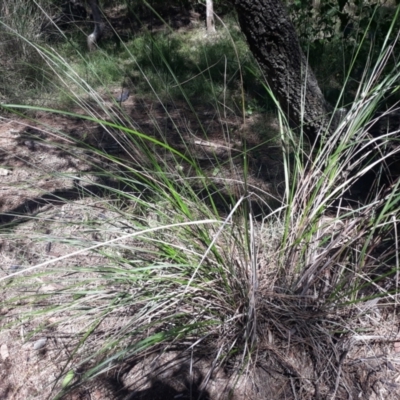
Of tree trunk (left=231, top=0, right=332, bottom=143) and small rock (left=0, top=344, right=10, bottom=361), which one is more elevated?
tree trunk (left=231, top=0, right=332, bottom=143)

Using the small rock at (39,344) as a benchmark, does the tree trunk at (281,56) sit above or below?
above

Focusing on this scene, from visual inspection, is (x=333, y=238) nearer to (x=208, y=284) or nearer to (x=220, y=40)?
(x=208, y=284)

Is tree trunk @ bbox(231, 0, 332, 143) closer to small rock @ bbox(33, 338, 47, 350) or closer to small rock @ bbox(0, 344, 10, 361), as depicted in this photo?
small rock @ bbox(33, 338, 47, 350)

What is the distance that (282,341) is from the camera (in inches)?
82.4

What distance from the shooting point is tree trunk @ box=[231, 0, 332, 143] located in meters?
2.52

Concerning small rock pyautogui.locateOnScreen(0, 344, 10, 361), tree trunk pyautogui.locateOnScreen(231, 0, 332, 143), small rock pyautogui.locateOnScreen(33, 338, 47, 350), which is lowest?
small rock pyautogui.locateOnScreen(0, 344, 10, 361)

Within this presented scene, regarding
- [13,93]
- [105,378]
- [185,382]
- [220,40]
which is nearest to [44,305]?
[105,378]

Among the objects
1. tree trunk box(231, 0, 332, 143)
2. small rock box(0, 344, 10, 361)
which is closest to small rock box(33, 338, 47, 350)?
small rock box(0, 344, 10, 361)

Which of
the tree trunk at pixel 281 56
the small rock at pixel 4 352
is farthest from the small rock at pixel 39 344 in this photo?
the tree trunk at pixel 281 56

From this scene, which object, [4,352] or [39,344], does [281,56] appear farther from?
[4,352]

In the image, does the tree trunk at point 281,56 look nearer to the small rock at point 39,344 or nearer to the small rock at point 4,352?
the small rock at point 39,344

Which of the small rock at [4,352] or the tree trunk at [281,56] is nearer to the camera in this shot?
the small rock at [4,352]

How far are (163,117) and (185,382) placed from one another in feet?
10.2

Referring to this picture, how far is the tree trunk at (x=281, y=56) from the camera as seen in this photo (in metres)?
2.52
